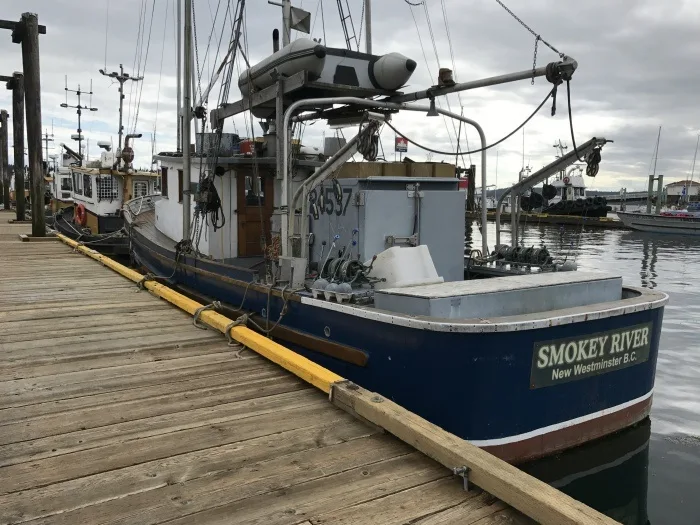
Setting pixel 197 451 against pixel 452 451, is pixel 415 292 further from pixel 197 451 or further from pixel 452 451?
pixel 197 451

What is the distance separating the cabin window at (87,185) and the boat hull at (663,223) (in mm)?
32760

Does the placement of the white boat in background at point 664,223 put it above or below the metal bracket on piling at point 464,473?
above

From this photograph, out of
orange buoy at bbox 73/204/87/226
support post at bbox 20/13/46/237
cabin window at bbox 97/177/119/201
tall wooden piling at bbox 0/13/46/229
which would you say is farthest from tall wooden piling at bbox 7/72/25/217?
tall wooden piling at bbox 0/13/46/229

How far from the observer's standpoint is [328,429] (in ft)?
11.1

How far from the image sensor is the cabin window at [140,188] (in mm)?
19280

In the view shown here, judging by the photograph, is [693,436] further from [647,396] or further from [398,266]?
[398,266]

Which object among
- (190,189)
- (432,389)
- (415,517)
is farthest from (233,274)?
(415,517)

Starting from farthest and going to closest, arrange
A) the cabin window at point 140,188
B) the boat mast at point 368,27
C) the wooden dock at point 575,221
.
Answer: the wooden dock at point 575,221 → the cabin window at point 140,188 → the boat mast at point 368,27

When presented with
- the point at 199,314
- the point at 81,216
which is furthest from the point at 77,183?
the point at 199,314

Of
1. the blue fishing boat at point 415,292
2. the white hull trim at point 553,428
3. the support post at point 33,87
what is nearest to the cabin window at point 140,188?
the support post at point 33,87

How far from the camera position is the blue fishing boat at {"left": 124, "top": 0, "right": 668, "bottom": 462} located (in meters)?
4.31

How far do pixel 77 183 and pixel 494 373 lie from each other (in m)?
20.7

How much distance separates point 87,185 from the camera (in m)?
20.0

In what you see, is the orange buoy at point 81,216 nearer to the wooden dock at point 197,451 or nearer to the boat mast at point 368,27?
the boat mast at point 368,27
